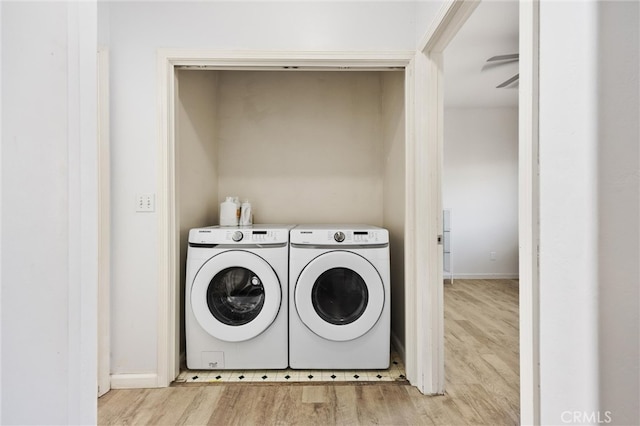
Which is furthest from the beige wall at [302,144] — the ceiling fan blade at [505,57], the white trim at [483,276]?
the white trim at [483,276]

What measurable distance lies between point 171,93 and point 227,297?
4.06 feet

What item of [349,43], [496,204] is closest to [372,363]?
[349,43]

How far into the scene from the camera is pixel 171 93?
195 cm

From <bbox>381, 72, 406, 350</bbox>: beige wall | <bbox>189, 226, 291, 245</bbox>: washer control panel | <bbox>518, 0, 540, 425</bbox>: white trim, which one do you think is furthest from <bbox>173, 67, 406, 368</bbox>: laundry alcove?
<bbox>518, 0, 540, 425</bbox>: white trim

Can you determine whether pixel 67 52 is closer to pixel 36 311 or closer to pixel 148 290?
pixel 36 311

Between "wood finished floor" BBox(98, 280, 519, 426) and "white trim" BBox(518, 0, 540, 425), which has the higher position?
"white trim" BBox(518, 0, 540, 425)

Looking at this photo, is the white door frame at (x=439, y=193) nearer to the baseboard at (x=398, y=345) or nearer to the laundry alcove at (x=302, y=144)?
the baseboard at (x=398, y=345)

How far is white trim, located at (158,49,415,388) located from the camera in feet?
6.29

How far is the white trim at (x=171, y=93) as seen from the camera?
192cm

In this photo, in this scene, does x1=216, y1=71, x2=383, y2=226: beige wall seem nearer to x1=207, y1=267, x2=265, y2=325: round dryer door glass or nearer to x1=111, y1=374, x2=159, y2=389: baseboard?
x1=207, y1=267, x2=265, y2=325: round dryer door glass

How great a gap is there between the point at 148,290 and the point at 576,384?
195cm

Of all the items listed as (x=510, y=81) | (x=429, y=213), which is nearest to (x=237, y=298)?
(x=429, y=213)

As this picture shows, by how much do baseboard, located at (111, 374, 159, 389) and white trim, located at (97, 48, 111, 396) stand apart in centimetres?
4

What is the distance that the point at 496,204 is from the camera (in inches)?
196
